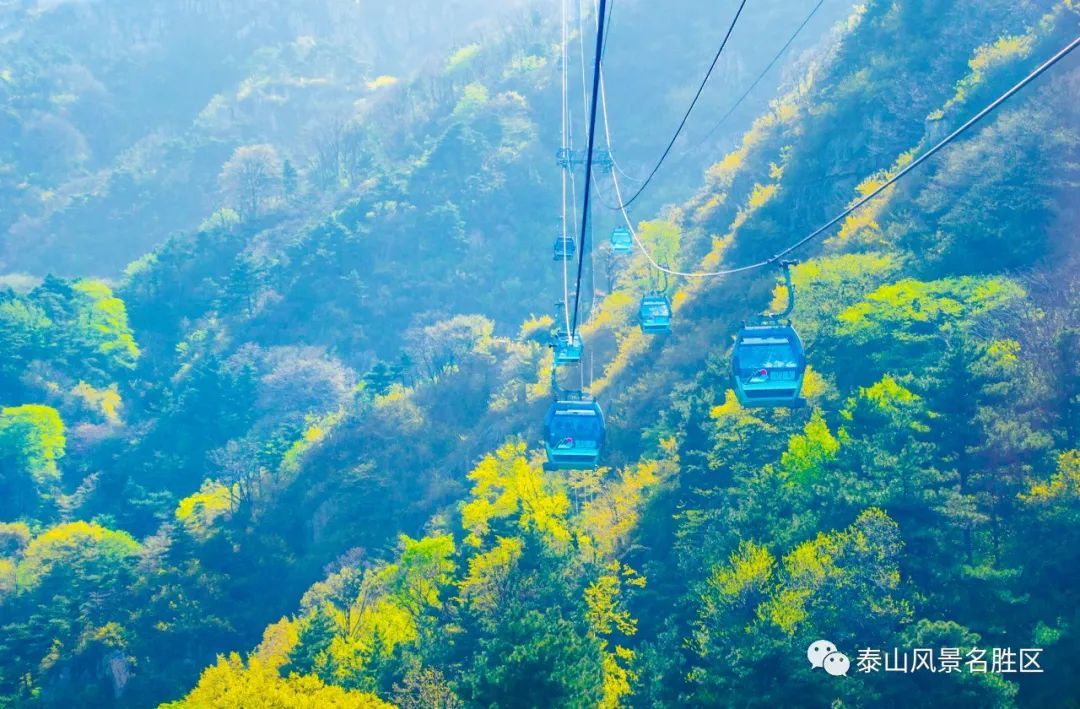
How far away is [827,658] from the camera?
34.5 metres

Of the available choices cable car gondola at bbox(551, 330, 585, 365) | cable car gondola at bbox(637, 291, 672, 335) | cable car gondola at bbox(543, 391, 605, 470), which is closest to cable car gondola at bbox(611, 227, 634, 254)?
cable car gondola at bbox(637, 291, 672, 335)

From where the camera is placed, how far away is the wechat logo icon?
112 ft

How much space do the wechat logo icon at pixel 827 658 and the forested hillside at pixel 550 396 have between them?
0.49 m

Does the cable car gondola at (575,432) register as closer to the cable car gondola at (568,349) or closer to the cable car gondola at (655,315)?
the cable car gondola at (568,349)

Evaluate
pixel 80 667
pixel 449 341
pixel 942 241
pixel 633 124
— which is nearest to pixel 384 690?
pixel 80 667

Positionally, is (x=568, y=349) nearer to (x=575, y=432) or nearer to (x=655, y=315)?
(x=655, y=315)

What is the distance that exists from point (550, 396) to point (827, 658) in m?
40.0

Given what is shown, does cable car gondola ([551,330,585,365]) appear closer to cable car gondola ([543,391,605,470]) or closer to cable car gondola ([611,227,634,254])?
cable car gondola ([543,391,605,470])

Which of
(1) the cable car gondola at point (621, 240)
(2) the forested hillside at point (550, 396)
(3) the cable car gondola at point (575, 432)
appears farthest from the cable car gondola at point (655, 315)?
(3) the cable car gondola at point (575, 432)

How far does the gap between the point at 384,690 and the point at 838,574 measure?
19.7m

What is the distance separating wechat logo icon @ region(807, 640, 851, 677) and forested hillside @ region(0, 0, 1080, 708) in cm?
49

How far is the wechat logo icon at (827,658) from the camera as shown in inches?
1339

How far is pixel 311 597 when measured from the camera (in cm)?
6303

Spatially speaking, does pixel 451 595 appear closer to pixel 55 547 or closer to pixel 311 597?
pixel 311 597
